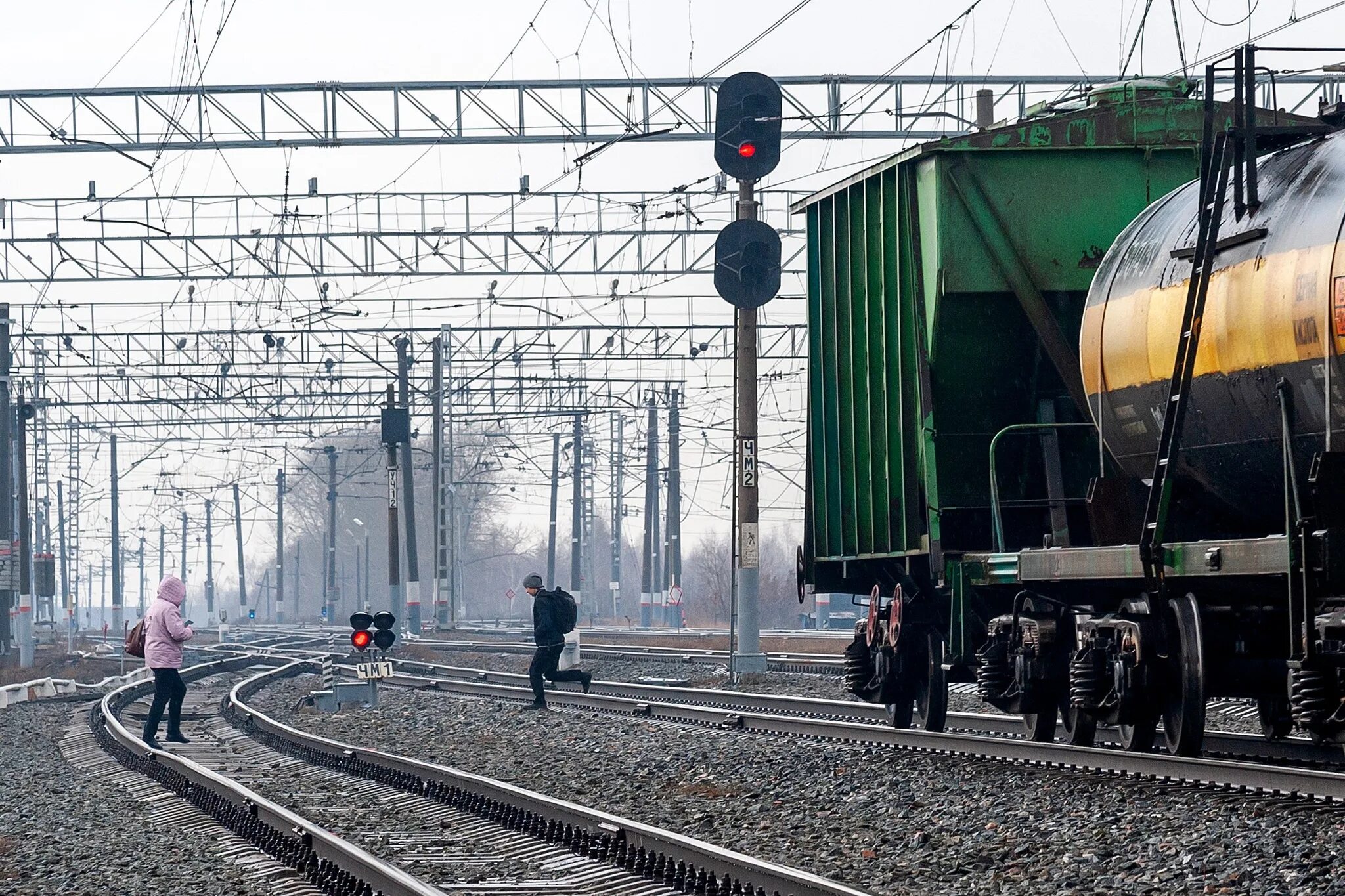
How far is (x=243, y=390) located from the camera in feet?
175

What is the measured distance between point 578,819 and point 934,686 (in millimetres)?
4434

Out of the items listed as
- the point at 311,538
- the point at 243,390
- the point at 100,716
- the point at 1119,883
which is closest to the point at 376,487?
the point at 311,538

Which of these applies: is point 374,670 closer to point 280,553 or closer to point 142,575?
point 280,553

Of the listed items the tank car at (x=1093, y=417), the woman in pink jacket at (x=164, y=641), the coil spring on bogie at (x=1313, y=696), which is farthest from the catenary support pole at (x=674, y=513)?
the coil spring on bogie at (x=1313, y=696)

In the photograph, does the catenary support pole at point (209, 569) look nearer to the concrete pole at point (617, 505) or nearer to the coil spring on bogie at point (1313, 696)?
the concrete pole at point (617, 505)

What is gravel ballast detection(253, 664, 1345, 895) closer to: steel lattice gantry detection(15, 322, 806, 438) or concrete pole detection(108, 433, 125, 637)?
steel lattice gantry detection(15, 322, 806, 438)

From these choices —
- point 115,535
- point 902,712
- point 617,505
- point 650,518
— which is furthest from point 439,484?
point 115,535

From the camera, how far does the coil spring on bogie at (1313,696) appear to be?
768cm

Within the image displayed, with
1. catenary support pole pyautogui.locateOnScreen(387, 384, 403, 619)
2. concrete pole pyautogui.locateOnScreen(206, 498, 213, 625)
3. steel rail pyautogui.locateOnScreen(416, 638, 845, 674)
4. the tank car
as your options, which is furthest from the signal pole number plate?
concrete pole pyautogui.locateOnScreen(206, 498, 213, 625)

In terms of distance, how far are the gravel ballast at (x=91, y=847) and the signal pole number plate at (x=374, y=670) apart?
5.98 metres

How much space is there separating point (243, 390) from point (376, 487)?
178ft

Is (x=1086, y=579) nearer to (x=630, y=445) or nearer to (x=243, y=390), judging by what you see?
(x=243, y=390)

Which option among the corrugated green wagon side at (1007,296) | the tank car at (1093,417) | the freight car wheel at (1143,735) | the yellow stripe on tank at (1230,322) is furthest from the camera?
the corrugated green wagon side at (1007,296)

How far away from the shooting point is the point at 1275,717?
34.6ft
